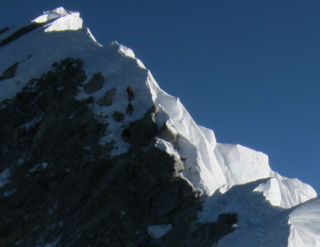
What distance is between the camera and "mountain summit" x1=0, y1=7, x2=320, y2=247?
21359mm

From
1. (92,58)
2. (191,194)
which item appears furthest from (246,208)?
(92,58)

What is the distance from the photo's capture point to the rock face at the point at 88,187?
74.3 feet

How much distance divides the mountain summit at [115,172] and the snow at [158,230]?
0.17ft

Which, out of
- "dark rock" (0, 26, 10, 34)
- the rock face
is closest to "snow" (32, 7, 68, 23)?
"dark rock" (0, 26, 10, 34)

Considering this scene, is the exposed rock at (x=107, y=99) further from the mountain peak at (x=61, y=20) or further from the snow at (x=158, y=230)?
the mountain peak at (x=61, y=20)

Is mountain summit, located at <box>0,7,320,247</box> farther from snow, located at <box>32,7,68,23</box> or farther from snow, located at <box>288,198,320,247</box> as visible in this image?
snow, located at <box>32,7,68,23</box>

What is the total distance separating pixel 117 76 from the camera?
31797mm

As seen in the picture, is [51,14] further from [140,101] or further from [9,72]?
[140,101]

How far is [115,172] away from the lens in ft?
82.5

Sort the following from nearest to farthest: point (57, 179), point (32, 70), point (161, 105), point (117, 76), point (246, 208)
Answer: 1. point (246, 208)
2. point (57, 179)
3. point (161, 105)
4. point (117, 76)
5. point (32, 70)

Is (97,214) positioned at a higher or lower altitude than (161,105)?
lower

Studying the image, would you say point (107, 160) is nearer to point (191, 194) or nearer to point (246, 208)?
point (191, 194)

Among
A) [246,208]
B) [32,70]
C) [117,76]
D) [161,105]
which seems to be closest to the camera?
[246,208]

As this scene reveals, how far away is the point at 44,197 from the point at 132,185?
17.3ft
